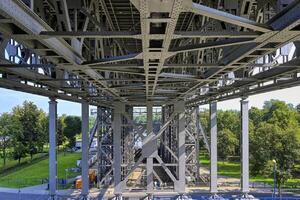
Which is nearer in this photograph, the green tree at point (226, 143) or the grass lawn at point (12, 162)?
the green tree at point (226, 143)

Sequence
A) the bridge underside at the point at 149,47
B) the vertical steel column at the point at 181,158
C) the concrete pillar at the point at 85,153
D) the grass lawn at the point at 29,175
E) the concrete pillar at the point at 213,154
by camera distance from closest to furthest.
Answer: the bridge underside at the point at 149,47 → the vertical steel column at the point at 181,158 → the concrete pillar at the point at 85,153 → the concrete pillar at the point at 213,154 → the grass lawn at the point at 29,175

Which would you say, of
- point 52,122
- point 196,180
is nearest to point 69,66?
point 52,122

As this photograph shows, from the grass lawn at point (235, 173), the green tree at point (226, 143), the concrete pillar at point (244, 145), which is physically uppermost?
the concrete pillar at point (244, 145)

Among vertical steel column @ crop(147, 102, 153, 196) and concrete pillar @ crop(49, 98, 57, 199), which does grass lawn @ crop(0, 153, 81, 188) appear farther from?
vertical steel column @ crop(147, 102, 153, 196)

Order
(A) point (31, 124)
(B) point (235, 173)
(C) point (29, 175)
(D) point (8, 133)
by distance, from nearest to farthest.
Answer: (B) point (235, 173) → (C) point (29, 175) → (D) point (8, 133) → (A) point (31, 124)

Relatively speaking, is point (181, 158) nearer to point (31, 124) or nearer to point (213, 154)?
point (213, 154)

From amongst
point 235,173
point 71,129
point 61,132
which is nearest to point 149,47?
point 235,173

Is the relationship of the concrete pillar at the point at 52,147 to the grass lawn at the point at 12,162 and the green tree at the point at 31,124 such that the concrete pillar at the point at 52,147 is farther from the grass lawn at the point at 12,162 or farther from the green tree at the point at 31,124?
the green tree at the point at 31,124

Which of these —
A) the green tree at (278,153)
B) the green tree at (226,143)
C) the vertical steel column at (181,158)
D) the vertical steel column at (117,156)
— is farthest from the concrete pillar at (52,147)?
the green tree at (226,143)

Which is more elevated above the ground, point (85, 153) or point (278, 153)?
point (85, 153)

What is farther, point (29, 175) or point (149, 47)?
point (29, 175)

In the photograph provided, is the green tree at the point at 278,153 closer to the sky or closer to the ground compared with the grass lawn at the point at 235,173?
closer to the sky

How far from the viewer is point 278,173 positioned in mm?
31250

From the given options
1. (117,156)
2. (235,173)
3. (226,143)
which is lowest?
(235,173)
